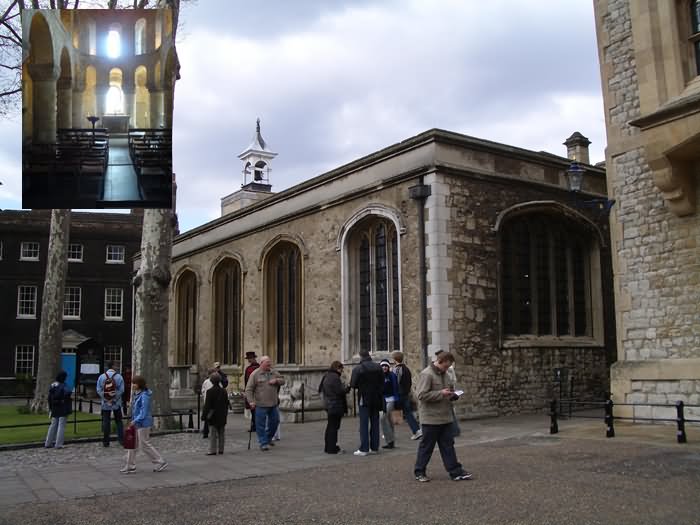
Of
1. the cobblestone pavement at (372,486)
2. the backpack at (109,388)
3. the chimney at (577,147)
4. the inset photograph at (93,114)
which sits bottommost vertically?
the cobblestone pavement at (372,486)

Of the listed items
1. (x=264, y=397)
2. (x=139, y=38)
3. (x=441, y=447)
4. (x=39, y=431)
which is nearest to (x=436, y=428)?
(x=441, y=447)

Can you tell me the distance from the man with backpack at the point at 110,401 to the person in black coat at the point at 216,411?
257 cm

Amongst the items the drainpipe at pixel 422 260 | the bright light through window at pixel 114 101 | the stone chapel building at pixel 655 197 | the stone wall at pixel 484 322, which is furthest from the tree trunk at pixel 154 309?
the stone chapel building at pixel 655 197

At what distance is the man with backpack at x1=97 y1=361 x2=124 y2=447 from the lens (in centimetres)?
1374

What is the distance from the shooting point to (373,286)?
1889 cm

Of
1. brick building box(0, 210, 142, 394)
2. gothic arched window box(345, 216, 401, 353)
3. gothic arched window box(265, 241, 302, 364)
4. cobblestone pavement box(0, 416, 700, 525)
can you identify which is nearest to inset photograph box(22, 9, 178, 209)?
cobblestone pavement box(0, 416, 700, 525)

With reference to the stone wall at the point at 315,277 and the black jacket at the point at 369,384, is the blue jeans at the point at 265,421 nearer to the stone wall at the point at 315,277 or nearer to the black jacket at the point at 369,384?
the black jacket at the point at 369,384

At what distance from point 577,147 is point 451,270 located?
11.4m

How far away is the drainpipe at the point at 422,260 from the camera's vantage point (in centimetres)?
1623

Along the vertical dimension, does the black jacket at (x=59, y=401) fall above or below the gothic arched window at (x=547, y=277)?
below

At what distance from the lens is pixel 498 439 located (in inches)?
504

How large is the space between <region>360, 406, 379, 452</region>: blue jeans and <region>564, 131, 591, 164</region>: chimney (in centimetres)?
1628

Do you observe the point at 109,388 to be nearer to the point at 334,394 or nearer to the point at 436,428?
the point at 334,394

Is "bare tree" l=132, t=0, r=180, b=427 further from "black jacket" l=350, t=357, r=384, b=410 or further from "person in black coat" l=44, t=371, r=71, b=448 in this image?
"black jacket" l=350, t=357, r=384, b=410
